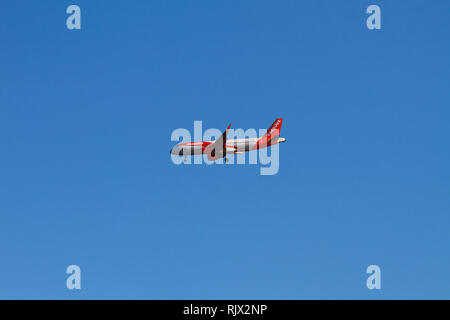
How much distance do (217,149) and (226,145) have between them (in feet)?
8.19

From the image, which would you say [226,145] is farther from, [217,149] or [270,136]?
[270,136]

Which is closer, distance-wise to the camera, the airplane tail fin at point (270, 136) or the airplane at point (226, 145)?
the airplane at point (226, 145)

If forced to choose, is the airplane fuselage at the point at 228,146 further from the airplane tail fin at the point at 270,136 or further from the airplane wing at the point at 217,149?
the airplane wing at the point at 217,149

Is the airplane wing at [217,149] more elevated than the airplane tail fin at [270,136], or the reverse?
the airplane tail fin at [270,136]

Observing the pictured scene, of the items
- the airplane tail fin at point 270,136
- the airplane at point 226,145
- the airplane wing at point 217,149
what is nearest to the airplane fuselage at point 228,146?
the airplane at point 226,145

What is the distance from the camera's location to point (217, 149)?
161500 millimetres

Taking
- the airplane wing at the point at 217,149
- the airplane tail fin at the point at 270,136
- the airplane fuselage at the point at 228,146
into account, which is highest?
the airplane tail fin at the point at 270,136

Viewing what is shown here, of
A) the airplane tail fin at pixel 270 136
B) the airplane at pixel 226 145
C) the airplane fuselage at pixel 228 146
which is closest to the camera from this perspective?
the airplane at pixel 226 145

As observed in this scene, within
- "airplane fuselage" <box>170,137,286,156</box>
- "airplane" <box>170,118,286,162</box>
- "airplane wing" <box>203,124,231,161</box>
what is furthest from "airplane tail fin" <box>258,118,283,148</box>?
"airplane wing" <box>203,124,231,161</box>

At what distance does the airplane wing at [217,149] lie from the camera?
520 feet
